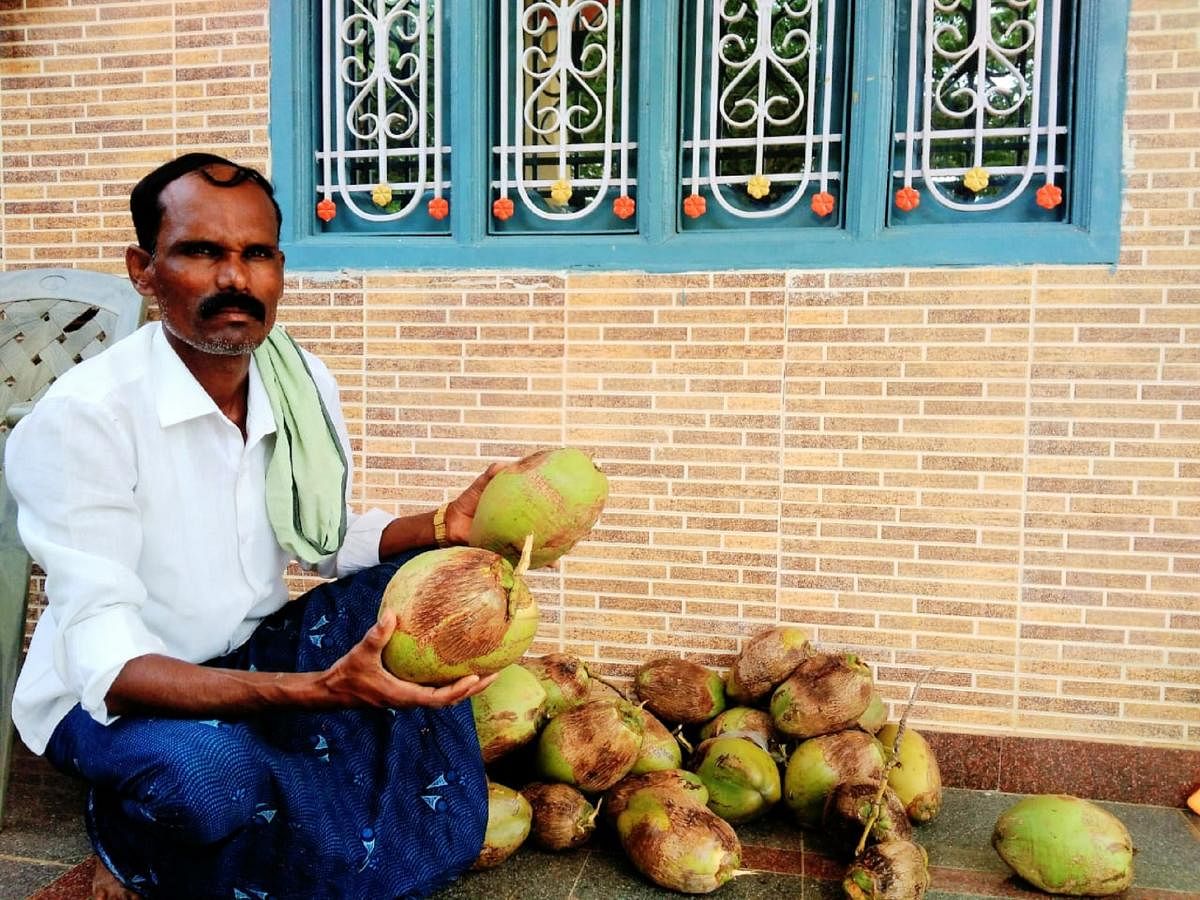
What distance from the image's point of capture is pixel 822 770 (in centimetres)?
316

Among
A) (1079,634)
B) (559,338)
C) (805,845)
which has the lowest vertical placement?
(805,845)

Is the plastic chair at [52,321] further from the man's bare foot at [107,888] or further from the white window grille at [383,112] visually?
the man's bare foot at [107,888]

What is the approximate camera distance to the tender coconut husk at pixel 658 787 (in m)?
2.99

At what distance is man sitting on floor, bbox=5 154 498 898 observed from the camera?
2240 millimetres

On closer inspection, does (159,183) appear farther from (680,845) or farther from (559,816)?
(680,845)

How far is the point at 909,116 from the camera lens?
12.1 feet

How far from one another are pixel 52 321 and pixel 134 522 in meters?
1.74

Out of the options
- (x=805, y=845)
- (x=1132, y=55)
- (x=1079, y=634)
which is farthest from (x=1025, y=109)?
(x=805, y=845)

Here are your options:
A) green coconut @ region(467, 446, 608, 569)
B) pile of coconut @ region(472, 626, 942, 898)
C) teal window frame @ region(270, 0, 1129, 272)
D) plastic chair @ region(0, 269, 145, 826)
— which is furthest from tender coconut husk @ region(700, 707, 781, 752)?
plastic chair @ region(0, 269, 145, 826)

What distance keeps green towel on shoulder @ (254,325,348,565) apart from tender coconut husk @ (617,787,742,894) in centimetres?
113

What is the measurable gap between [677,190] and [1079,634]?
2111 millimetres

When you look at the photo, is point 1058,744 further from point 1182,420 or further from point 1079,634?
point 1182,420

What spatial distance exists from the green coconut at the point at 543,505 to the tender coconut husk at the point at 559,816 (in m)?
0.79

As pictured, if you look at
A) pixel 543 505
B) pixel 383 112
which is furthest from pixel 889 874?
pixel 383 112
